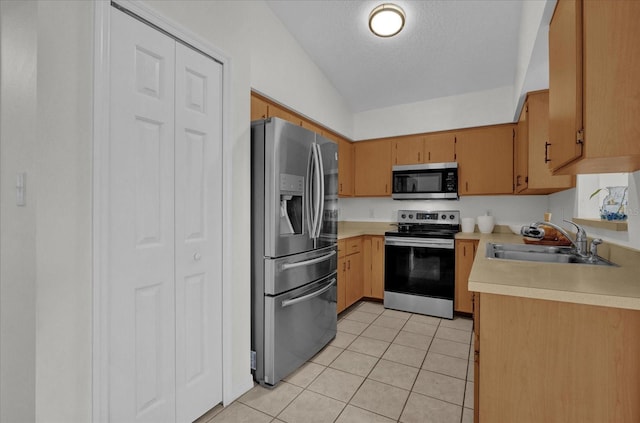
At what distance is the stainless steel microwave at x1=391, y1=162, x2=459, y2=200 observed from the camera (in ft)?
12.2

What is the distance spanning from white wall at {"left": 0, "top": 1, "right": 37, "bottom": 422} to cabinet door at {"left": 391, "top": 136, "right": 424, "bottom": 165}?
3637mm

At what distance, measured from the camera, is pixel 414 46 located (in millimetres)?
2973

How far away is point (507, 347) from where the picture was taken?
3.95 feet

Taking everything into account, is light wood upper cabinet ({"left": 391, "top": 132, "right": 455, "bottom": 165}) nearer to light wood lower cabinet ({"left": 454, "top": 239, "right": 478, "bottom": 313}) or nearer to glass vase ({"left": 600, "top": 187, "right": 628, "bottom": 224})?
light wood lower cabinet ({"left": 454, "top": 239, "right": 478, "bottom": 313})

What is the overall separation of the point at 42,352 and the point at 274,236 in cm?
124

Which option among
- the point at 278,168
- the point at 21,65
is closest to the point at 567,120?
the point at 278,168

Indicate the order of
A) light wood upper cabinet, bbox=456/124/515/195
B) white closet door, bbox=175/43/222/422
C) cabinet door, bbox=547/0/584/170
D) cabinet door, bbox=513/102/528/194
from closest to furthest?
cabinet door, bbox=547/0/584/170, white closet door, bbox=175/43/222/422, cabinet door, bbox=513/102/528/194, light wood upper cabinet, bbox=456/124/515/195

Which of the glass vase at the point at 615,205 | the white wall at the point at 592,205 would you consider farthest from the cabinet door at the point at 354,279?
the glass vase at the point at 615,205

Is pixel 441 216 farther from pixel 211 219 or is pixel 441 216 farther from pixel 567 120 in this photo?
pixel 211 219

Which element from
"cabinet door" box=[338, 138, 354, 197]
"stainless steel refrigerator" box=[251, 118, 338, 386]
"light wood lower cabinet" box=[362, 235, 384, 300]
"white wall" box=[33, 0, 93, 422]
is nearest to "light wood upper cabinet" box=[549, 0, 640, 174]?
"stainless steel refrigerator" box=[251, 118, 338, 386]

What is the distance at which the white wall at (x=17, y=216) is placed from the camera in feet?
3.68

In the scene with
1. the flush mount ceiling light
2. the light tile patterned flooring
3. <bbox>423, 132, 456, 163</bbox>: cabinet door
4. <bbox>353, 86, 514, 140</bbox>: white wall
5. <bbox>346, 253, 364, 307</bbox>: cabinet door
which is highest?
the flush mount ceiling light

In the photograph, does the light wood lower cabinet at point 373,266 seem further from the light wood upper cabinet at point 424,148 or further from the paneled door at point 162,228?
the paneled door at point 162,228

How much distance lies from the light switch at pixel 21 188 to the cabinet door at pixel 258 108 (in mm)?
1552
